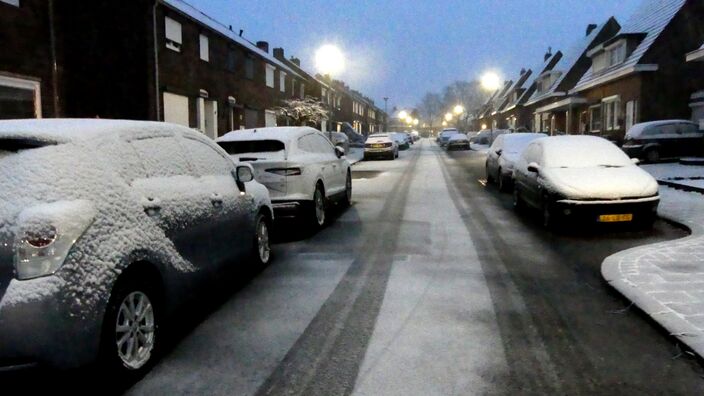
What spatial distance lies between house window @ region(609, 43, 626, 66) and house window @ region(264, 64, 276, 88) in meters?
19.6

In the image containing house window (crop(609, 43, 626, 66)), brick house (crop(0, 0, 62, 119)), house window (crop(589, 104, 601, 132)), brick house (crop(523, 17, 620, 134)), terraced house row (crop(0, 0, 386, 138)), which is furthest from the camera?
brick house (crop(523, 17, 620, 134))

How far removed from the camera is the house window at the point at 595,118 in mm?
34225

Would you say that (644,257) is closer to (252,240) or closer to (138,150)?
(252,240)

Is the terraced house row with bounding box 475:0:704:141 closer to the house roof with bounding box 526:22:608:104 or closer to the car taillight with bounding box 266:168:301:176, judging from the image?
the house roof with bounding box 526:22:608:104

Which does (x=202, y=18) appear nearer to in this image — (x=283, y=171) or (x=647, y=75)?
(x=283, y=171)

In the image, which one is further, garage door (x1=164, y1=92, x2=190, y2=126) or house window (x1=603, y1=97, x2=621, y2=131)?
house window (x1=603, y1=97, x2=621, y2=131)

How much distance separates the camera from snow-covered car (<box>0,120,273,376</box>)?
10.00 ft

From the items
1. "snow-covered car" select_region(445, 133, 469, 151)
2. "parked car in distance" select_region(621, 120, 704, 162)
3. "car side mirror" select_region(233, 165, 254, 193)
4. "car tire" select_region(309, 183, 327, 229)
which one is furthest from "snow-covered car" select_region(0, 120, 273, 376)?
"snow-covered car" select_region(445, 133, 469, 151)

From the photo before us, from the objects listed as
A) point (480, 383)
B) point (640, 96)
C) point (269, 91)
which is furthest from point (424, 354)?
point (269, 91)

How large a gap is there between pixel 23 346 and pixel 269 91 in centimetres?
3283

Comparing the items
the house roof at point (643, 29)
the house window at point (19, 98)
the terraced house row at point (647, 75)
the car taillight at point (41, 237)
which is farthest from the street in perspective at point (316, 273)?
the house roof at point (643, 29)

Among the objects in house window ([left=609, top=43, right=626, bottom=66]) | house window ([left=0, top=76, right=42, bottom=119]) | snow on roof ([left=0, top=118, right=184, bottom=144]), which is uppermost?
house window ([left=609, top=43, right=626, bottom=66])

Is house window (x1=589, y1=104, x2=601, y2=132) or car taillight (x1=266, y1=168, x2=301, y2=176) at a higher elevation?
house window (x1=589, y1=104, x2=601, y2=132)

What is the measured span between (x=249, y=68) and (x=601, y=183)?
83.4 feet
